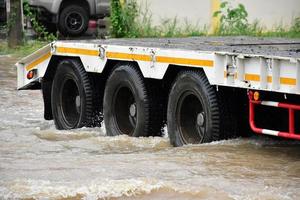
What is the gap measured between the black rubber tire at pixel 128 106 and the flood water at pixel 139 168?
0.19 m

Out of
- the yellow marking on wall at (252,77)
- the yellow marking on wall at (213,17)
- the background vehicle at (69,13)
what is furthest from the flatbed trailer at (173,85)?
the background vehicle at (69,13)

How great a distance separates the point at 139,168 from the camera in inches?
329

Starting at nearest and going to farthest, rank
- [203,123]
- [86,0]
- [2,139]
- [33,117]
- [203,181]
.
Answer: [203,181] → [203,123] → [2,139] → [33,117] → [86,0]

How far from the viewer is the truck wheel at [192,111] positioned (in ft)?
30.2

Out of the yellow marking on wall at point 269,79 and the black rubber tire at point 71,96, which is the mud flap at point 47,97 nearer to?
the black rubber tire at point 71,96

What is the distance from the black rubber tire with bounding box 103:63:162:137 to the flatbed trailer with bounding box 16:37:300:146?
11 mm

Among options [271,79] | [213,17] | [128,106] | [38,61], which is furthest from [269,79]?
[213,17]

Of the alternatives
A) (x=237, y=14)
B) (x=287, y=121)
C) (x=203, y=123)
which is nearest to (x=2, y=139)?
(x=203, y=123)

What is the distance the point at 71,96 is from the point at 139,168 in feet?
12.8

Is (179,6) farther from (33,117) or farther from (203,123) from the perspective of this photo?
(203,123)

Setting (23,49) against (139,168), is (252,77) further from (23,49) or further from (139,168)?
(23,49)

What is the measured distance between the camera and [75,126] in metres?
11.8

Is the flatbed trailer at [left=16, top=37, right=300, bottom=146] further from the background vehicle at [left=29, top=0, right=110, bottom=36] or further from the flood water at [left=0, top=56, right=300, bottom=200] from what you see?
the background vehicle at [left=29, top=0, right=110, bottom=36]

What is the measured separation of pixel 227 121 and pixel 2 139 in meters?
2.98
